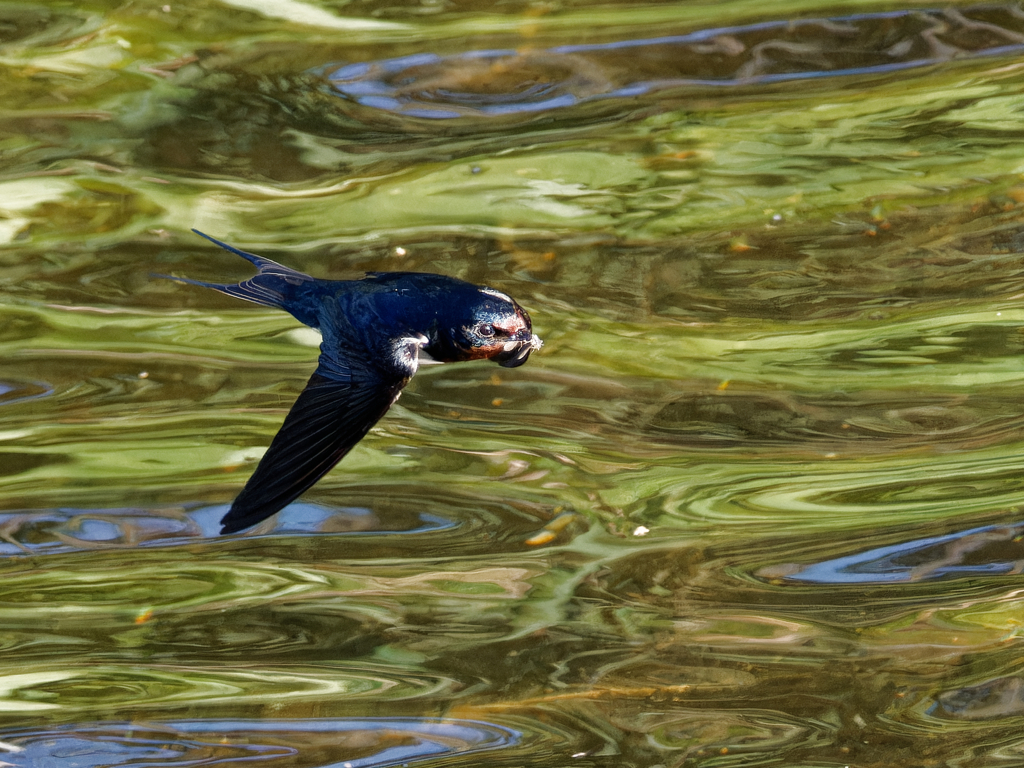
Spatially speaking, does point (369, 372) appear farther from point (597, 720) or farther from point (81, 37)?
point (81, 37)

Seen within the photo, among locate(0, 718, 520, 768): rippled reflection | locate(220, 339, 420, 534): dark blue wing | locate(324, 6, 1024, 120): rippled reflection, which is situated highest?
locate(324, 6, 1024, 120): rippled reflection

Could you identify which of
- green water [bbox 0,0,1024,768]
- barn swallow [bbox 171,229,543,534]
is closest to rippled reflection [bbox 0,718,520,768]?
green water [bbox 0,0,1024,768]

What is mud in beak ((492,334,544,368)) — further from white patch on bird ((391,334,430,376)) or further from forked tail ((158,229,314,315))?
forked tail ((158,229,314,315))

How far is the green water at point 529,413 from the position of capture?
152 cm

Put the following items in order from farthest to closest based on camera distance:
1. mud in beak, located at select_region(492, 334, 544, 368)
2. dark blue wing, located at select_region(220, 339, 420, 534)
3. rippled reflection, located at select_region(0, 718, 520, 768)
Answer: rippled reflection, located at select_region(0, 718, 520, 768) < mud in beak, located at select_region(492, 334, 544, 368) < dark blue wing, located at select_region(220, 339, 420, 534)

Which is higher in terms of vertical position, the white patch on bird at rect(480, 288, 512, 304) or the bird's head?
the white patch on bird at rect(480, 288, 512, 304)

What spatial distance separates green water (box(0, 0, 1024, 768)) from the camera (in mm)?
1519

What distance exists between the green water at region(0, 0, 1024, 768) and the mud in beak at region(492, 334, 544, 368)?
21 cm

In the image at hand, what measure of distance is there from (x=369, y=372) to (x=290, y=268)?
35cm

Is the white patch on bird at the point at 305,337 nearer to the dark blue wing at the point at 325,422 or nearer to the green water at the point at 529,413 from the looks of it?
the green water at the point at 529,413

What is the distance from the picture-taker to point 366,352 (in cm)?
121

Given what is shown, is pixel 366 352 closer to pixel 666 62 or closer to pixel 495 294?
pixel 495 294

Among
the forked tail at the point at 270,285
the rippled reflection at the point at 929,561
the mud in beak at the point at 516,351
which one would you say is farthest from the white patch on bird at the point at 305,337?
the rippled reflection at the point at 929,561

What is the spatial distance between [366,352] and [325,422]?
102 mm
